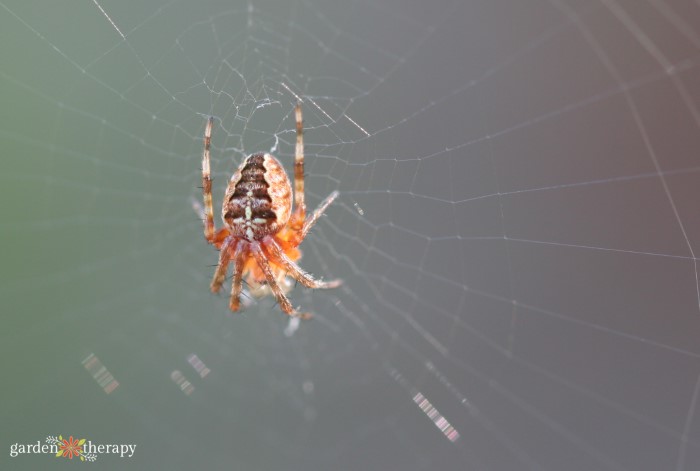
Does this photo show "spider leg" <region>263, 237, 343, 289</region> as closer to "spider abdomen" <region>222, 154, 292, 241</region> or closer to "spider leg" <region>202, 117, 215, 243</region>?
"spider abdomen" <region>222, 154, 292, 241</region>

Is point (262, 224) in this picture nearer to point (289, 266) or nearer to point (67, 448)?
point (289, 266)

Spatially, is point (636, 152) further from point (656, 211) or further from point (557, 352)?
point (557, 352)

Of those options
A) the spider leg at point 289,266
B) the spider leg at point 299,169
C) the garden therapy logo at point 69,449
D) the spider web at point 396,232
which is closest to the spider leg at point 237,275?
the spider leg at point 289,266

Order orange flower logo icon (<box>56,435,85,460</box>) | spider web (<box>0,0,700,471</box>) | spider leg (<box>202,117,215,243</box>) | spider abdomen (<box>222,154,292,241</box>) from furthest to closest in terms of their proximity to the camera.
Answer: orange flower logo icon (<box>56,435,85,460</box>), spider web (<box>0,0,700,471</box>), spider leg (<box>202,117,215,243</box>), spider abdomen (<box>222,154,292,241</box>)

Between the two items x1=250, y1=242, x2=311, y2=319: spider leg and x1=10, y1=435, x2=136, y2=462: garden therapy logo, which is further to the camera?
x1=10, y1=435, x2=136, y2=462: garden therapy logo

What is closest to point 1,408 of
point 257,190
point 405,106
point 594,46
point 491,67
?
point 257,190

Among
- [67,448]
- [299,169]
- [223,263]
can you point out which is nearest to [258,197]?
[299,169]

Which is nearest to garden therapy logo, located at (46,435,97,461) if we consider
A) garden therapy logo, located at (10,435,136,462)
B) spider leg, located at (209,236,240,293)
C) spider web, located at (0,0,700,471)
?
garden therapy logo, located at (10,435,136,462)

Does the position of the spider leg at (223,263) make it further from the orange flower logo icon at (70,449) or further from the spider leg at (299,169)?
the orange flower logo icon at (70,449)
